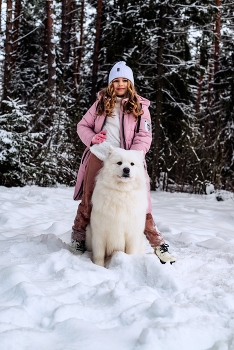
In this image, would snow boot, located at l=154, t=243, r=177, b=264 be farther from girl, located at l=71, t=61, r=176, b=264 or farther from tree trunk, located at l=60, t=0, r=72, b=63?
tree trunk, located at l=60, t=0, r=72, b=63

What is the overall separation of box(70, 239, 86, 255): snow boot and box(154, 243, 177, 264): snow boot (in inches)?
29.2

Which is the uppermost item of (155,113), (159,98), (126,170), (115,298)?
(159,98)

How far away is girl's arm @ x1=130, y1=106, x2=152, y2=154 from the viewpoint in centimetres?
340

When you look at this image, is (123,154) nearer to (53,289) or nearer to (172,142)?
(53,289)

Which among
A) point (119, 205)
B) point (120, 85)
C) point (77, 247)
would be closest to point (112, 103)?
point (120, 85)

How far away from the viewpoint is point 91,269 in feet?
9.61

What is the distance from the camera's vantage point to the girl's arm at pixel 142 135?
134 inches

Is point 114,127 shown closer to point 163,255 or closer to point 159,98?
point 163,255

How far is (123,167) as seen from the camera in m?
3.06

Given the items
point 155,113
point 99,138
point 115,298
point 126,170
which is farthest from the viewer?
point 155,113

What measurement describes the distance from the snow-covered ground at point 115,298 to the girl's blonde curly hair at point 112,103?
135 centimetres

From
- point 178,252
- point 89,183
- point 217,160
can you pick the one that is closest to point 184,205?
point 217,160

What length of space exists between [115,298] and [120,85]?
2.05 metres

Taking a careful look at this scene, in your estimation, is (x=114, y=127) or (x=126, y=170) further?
(x=114, y=127)
